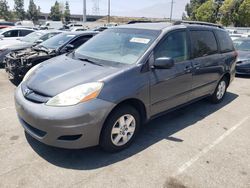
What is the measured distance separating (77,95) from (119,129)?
0.77 meters

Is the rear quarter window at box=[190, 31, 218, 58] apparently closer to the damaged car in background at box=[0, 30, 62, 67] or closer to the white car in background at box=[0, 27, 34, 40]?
the damaged car in background at box=[0, 30, 62, 67]

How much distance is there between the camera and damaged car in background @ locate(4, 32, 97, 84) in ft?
20.8

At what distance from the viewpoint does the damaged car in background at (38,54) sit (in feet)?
20.8

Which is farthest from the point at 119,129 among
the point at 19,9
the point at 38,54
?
the point at 19,9

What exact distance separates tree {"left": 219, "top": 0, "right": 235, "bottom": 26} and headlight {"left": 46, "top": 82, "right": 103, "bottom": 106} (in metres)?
39.0

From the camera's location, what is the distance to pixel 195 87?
4570 millimetres

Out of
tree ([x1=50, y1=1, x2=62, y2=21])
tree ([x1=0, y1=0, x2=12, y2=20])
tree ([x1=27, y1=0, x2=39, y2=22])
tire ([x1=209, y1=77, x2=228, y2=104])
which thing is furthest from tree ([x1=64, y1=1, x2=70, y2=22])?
tire ([x1=209, y1=77, x2=228, y2=104])

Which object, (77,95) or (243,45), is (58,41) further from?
(243,45)

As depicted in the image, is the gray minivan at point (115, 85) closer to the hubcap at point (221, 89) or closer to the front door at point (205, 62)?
the front door at point (205, 62)

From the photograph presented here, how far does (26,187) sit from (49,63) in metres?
2.00

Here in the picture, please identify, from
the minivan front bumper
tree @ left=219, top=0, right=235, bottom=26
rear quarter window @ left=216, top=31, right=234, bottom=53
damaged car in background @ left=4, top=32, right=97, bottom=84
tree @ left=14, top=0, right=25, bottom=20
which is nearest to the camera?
the minivan front bumper

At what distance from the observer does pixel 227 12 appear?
121 ft

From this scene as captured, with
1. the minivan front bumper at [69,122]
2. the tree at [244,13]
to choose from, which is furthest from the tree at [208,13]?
the minivan front bumper at [69,122]

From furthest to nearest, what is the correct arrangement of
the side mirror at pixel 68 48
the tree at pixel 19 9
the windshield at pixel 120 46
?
1. the tree at pixel 19 9
2. the side mirror at pixel 68 48
3. the windshield at pixel 120 46
